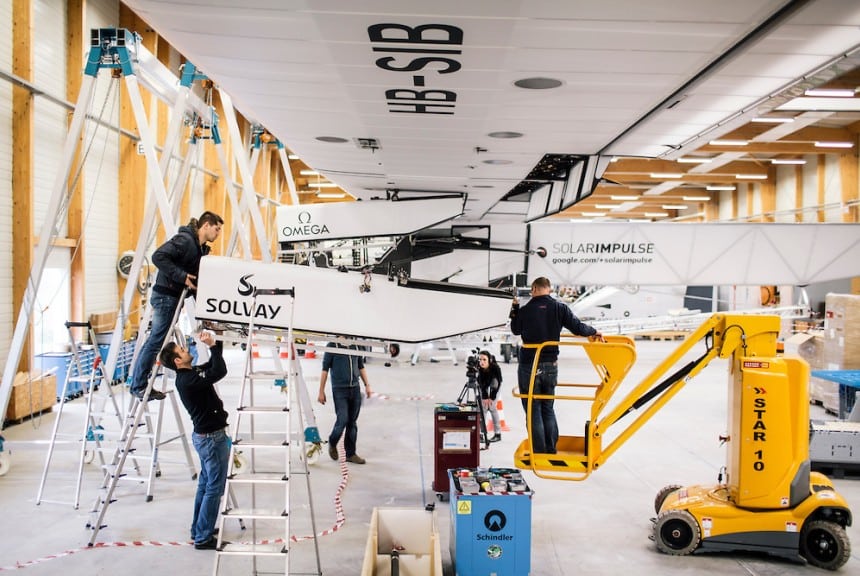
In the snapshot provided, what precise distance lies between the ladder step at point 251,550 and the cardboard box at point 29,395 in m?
7.30

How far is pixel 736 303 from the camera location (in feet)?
97.2

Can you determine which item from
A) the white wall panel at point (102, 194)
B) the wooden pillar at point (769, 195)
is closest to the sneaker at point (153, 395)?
the white wall panel at point (102, 194)

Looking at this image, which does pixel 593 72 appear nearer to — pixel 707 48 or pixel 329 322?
pixel 707 48

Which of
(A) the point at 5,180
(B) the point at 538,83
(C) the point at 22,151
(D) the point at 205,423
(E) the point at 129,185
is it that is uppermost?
(E) the point at 129,185

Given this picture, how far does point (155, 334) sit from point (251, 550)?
2.63 m

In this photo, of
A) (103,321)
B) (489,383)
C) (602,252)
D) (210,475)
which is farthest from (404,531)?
(602,252)

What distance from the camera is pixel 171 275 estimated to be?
581 centimetres

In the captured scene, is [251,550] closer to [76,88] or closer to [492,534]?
[492,534]

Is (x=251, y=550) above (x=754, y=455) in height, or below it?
below

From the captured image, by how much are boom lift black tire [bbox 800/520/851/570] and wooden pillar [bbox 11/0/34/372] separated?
38.1 ft

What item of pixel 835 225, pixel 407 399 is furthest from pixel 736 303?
pixel 407 399

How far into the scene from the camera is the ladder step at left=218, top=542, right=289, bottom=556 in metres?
4.45

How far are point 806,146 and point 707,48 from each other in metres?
21.3

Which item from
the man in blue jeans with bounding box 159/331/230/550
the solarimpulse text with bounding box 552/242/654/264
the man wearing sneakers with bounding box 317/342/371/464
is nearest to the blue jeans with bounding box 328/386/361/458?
the man wearing sneakers with bounding box 317/342/371/464
